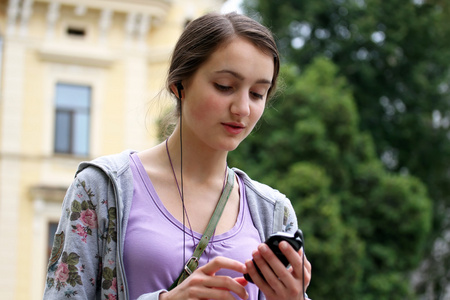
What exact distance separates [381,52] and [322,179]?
206 inches

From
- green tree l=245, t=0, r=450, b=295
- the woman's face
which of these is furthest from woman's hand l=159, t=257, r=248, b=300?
green tree l=245, t=0, r=450, b=295

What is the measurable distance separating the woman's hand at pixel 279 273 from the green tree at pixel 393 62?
16.8 metres

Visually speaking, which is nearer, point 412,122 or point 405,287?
point 405,287

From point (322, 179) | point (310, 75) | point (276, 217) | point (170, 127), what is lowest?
point (322, 179)

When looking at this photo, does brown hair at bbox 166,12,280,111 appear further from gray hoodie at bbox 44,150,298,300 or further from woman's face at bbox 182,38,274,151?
gray hoodie at bbox 44,150,298,300

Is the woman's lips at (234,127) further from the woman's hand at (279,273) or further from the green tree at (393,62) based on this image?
the green tree at (393,62)

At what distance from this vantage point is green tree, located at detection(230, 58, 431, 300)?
14.9 meters

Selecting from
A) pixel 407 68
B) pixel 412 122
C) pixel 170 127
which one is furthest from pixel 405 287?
pixel 170 127

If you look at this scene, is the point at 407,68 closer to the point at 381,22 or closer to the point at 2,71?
the point at 381,22

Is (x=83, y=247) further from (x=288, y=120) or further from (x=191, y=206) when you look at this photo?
(x=288, y=120)

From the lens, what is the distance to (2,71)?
17031mm

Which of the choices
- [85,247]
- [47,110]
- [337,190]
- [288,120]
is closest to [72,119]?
[47,110]

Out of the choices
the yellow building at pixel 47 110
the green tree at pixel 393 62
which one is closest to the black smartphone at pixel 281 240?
the yellow building at pixel 47 110

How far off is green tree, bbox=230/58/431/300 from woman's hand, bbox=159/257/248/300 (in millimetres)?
12707
